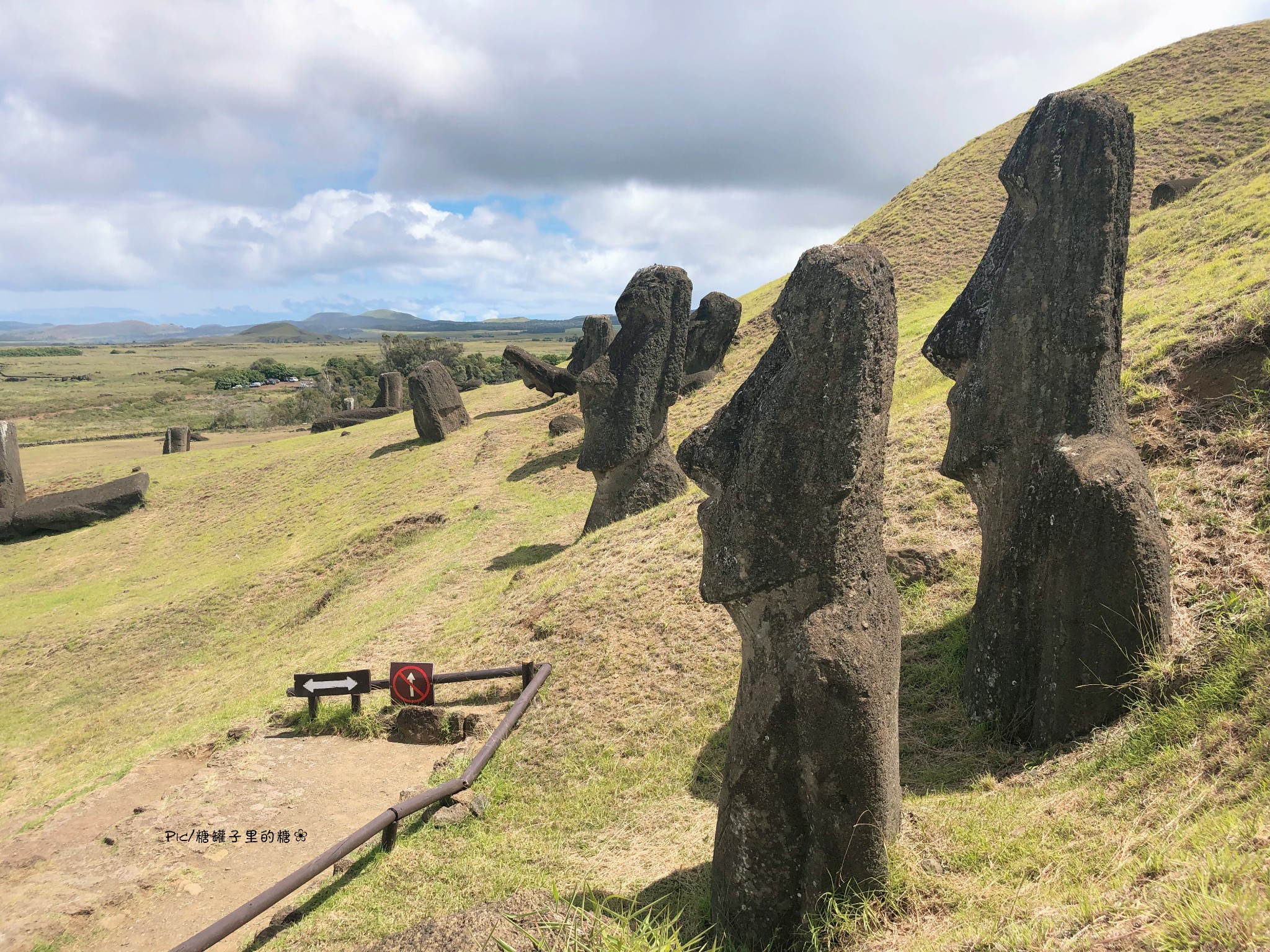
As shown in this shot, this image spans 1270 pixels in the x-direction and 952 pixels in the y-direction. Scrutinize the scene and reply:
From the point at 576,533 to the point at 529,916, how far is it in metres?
12.1

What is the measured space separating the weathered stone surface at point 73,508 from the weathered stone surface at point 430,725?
22.1 meters

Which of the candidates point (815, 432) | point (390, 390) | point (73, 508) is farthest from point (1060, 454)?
point (390, 390)

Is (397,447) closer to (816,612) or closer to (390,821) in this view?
(390,821)

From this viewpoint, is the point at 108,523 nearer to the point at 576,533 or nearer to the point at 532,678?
the point at 576,533

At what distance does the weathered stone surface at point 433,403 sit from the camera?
89.9 ft

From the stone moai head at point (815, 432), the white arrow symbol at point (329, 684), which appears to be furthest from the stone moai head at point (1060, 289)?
the white arrow symbol at point (329, 684)

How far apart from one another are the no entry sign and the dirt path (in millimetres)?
559

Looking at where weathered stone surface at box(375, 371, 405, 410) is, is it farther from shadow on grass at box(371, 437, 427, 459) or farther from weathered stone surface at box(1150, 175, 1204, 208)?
weathered stone surface at box(1150, 175, 1204, 208)

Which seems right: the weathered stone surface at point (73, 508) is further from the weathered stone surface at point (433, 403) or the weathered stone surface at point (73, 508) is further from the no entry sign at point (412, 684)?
the no entry sign at point (412, 684)

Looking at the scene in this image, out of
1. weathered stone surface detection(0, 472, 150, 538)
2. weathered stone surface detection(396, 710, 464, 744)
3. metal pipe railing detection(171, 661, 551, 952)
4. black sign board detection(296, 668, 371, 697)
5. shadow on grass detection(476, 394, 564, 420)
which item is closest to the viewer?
metal pipe railing detection(171, 661, 551, 952)

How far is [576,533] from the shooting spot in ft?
55.0

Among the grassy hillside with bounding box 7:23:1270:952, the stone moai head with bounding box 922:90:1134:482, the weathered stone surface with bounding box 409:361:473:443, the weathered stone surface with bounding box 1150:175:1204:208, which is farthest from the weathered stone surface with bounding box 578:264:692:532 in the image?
the weathered stone surface with bounding box 1150:175:1204:208

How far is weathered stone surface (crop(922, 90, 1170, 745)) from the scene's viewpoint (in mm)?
5840

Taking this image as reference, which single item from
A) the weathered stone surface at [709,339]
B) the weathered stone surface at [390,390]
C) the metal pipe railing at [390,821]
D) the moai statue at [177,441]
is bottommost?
the metal pipe railing at [390,821]
